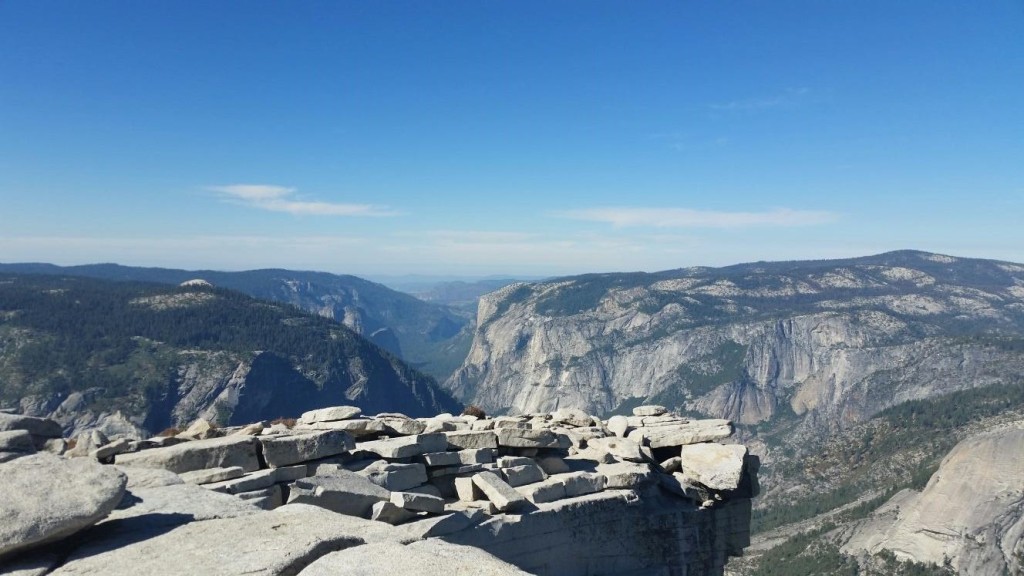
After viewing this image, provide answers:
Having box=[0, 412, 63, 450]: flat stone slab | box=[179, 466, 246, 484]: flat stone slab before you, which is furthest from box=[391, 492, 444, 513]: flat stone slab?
box=[0, 412, 63, 450]: flat stone slab

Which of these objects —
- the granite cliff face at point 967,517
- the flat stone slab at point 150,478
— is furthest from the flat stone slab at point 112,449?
the granite cliff face at point 967,517

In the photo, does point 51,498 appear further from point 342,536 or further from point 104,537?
point 342,536

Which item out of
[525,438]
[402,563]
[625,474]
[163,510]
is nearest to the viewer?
[402,563]

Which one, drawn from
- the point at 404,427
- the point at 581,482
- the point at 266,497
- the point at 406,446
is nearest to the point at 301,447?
the point at 266,497

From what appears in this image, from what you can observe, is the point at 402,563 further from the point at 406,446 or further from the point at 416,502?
the point at 406,446

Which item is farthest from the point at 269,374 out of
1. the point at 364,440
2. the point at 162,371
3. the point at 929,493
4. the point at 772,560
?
the point at 364,440

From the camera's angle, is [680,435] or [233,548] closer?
[233,548]
